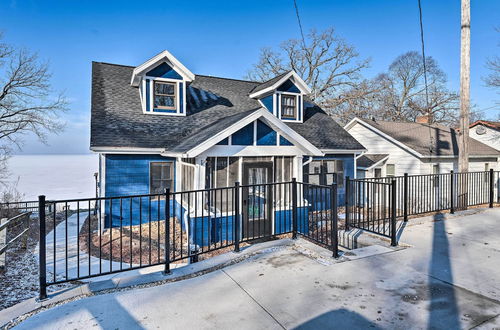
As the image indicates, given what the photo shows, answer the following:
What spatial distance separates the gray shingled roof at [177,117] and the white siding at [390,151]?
3546mm

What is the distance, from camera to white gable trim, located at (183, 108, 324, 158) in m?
7.18

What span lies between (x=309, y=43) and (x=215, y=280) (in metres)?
A: 27.3

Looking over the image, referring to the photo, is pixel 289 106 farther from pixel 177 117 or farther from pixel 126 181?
pixel 126 181

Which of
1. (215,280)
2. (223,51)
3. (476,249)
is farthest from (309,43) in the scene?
(215,280)

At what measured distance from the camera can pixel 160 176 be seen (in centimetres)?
991

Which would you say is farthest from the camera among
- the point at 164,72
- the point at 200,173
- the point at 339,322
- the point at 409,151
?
the point at 409,151

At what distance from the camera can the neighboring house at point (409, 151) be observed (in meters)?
14.2

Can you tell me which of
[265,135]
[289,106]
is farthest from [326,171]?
[265,135]

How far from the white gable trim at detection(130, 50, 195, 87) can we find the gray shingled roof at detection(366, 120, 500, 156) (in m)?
10.6

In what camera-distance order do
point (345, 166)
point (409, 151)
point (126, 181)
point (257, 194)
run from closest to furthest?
point (257, 194)
point (126, 181)
point (345, 166)
point (409, 151)

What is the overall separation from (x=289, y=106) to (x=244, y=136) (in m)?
5.61

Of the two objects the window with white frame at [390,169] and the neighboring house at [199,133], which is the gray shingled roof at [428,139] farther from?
the neighboring house at [199,133]

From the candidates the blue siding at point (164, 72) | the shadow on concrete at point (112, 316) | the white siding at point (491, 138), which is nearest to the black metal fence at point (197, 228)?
the shadow on concrete at point (112, 316)

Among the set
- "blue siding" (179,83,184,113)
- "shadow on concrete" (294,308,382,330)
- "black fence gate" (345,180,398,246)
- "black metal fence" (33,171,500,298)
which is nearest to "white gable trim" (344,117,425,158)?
"black metal fence" (33,171,500,298)
